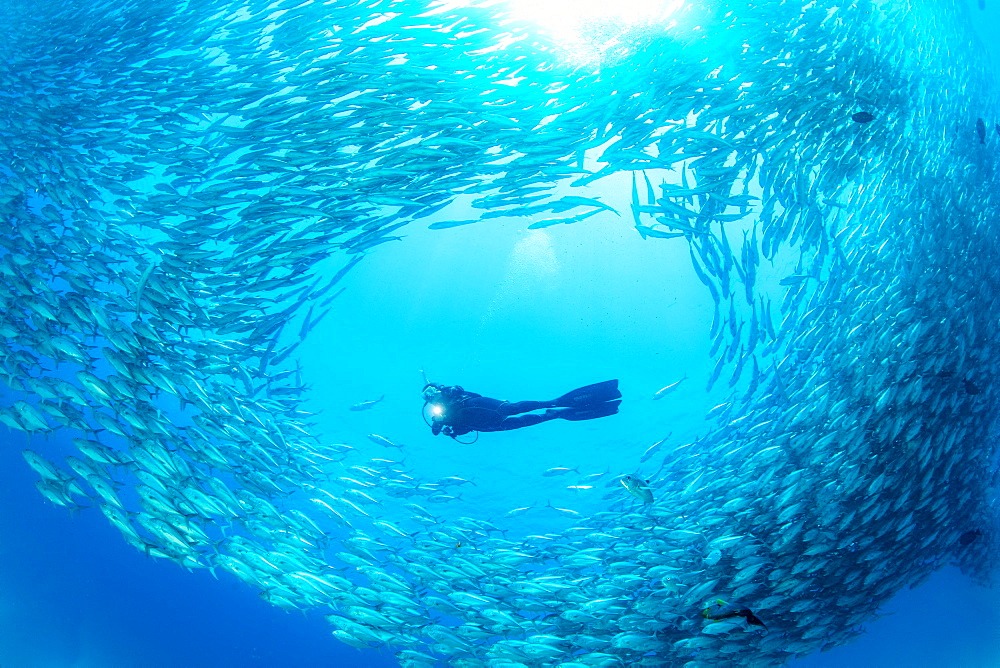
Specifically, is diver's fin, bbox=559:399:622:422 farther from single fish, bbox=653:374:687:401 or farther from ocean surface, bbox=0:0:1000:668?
ocean surface, bbox=0:0:1000:668

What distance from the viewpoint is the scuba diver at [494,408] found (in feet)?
24.2

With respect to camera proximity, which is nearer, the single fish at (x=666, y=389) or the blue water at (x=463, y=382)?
the single fish at (x=666, y=389)

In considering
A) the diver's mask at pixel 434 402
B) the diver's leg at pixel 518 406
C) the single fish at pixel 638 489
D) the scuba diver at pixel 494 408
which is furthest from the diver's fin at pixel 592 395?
the single fish at pixel 638 489

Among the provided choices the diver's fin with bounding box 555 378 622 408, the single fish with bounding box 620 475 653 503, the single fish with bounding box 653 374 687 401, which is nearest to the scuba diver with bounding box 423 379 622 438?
the diver's fin with bounding box 555 378 622 408

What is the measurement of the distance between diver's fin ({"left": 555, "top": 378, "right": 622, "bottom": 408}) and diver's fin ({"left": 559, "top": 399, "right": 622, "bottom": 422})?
0.22ft

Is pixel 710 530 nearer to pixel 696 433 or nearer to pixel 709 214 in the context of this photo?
pixel 709 214

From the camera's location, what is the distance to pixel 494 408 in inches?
301

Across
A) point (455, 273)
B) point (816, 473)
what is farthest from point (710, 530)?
point (455, 273)

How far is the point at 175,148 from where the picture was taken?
7.00 meters

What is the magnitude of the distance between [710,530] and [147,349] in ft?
29.0

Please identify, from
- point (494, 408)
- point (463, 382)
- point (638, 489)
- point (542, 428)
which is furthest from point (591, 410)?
point (542, 428)

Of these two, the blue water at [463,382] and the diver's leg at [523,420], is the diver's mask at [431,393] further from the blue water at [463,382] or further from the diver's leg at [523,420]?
the blue water at [463,382]

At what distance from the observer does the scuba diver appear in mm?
7391

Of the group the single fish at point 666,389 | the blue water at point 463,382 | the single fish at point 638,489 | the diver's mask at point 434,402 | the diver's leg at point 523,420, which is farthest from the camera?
the blue water at point 463,382
